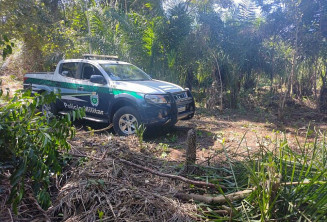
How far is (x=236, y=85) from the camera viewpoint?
34.2 feet

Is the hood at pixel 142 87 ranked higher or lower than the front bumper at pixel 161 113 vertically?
higher

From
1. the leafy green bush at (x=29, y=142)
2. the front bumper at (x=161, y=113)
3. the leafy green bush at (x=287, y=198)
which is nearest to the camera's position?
the leafy green bush at (x=287, y=198)

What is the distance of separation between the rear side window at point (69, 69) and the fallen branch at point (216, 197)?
4919 millimetres

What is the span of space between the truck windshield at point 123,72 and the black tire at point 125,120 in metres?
0.91

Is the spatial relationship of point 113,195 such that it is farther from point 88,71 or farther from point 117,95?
point 88,71

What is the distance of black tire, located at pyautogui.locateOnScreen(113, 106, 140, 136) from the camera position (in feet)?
19.2

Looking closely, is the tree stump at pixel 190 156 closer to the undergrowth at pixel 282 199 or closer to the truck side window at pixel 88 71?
the undergrowth at pixel 282 199

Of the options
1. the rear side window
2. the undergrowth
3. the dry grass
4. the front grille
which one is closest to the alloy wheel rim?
the front grille

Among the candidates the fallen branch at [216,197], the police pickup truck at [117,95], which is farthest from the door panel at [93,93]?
the fallen branch at [216,197]

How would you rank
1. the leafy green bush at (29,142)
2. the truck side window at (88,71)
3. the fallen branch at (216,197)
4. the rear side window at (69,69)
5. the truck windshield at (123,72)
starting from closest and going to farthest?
1. the leafy green bush at (29,142)
2. the fallen branch at (216,197)
3. the truck windshield at (123,72)
4. the truck side window at (88,71)
5. the rear side window at (69,69)

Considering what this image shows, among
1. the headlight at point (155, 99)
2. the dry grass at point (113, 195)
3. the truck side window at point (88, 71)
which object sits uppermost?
the truck side window at point (88, 71)

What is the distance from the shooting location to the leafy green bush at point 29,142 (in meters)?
2.31

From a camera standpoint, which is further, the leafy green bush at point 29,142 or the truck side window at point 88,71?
the truck side window at point 88,71

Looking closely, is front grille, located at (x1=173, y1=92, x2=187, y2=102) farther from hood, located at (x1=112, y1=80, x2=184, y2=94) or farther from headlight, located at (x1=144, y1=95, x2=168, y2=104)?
headlight, located at (x1=144, y1=95, x2=168, y2=104)
